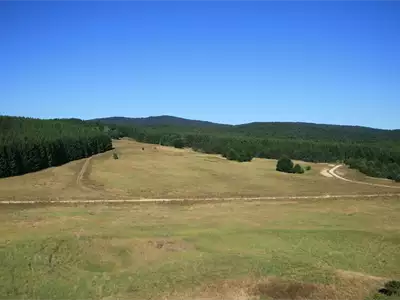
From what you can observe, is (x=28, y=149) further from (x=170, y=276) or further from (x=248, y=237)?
(x=170, y=276)

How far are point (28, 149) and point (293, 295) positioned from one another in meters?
69.7

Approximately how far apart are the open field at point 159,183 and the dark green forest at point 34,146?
251cm

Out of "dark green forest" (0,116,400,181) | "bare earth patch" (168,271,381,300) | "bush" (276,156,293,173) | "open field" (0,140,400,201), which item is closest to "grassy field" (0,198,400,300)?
"bare earth patch" (168,271,381,300)

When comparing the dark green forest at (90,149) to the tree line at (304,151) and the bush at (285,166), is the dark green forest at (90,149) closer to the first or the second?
the tree line at (304,151)

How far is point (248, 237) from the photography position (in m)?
39.7

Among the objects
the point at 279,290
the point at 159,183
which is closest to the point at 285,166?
the point at 159,183

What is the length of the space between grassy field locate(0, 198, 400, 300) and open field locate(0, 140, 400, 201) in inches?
598

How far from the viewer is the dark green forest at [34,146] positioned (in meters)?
79.1

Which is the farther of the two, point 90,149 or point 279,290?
point 90,149

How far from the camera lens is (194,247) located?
36.0 meters

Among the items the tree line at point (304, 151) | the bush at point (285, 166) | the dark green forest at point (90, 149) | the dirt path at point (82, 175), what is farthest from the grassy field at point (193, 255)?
the tree line at point (304, 151)

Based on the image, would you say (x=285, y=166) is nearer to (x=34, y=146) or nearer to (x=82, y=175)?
(x=82, y=175)

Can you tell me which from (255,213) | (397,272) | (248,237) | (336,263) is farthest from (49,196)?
(397,272)

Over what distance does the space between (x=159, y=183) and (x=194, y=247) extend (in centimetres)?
4312
